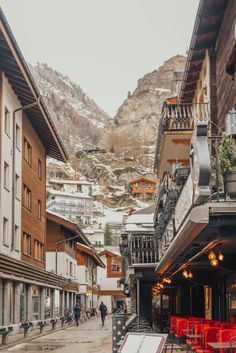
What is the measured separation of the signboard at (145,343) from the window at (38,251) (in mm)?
29580

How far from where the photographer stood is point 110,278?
311ft

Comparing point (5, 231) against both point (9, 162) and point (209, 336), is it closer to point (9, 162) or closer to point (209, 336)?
point (9, 162)

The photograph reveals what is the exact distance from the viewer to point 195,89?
74.3 feet

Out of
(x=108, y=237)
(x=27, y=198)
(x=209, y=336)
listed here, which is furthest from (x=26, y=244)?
(x=108, y=237)

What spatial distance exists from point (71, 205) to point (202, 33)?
460 feet

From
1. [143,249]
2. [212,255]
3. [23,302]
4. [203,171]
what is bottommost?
[23,302]

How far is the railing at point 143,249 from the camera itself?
25.7m

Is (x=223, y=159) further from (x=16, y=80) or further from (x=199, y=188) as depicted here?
(x=16, y=80)

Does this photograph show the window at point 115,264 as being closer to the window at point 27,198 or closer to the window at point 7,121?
the window at point 27,198

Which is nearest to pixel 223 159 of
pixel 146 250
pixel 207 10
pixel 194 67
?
pixel 207 10

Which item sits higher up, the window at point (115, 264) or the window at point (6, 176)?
the window at point (6, 176)

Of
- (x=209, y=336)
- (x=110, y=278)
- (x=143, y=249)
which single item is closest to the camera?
(x=209, y=336)

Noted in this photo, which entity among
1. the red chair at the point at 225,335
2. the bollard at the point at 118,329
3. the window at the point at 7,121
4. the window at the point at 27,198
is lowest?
the bollard at the point at 118,329

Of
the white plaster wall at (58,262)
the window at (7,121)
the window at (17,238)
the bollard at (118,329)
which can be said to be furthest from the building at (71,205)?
the bollard at (118,329)
